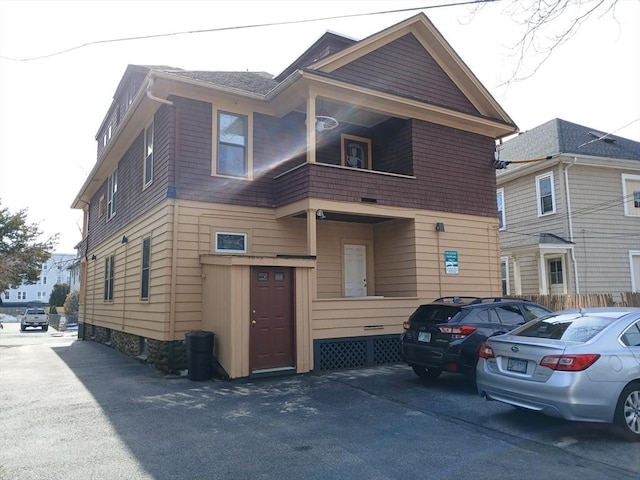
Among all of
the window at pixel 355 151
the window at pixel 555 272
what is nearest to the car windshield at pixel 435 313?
the window at pixel 355 151

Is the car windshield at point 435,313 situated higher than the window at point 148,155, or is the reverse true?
the window at point 148,155

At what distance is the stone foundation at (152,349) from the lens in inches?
416

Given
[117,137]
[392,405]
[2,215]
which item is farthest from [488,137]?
[2,215]

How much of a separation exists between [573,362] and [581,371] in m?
0.12

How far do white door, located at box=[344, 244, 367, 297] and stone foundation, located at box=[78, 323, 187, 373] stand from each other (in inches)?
202

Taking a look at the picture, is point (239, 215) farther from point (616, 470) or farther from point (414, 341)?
point (616, 470)

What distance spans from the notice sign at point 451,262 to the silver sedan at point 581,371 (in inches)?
286

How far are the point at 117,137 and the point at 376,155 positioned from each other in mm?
7977

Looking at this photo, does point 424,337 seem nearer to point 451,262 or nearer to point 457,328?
point 457,328

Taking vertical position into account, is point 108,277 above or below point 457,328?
above

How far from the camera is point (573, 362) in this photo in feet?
17.5

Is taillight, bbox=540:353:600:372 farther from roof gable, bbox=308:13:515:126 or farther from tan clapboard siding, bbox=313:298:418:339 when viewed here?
roof gable, bbox=308:13:515:126

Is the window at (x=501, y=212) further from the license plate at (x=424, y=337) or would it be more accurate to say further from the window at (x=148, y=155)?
the window at (x=148, y=155)

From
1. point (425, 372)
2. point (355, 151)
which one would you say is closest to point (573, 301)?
point (355, 151)
